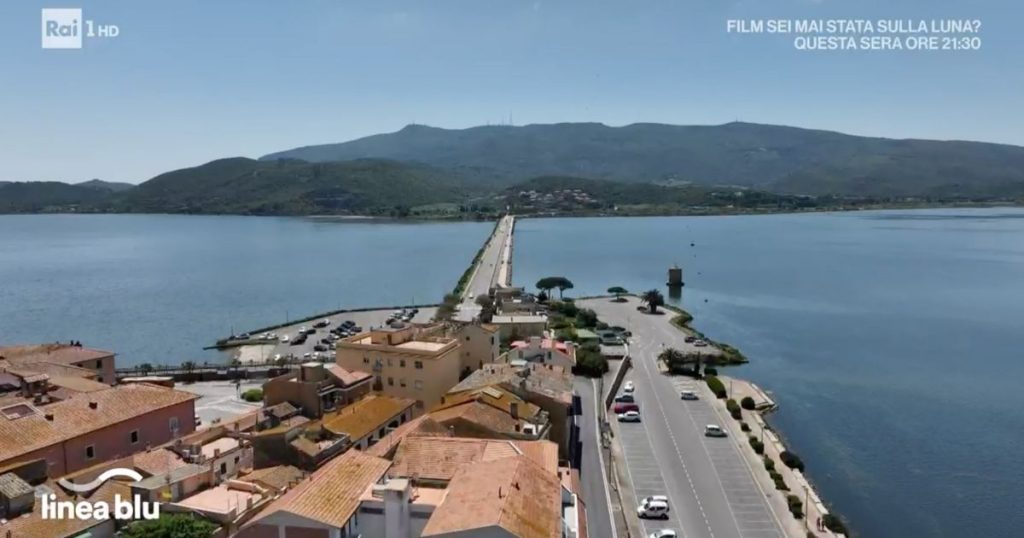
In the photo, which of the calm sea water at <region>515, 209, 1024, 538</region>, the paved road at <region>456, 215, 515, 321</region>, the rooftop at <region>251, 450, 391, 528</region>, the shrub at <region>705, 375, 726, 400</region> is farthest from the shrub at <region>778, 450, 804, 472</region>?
the paved road at <region>456, 215, 515, 321</region>

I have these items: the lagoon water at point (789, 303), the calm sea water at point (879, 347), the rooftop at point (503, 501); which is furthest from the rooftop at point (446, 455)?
the calm sea water at point (879, 347)

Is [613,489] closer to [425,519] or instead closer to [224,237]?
[425,519]

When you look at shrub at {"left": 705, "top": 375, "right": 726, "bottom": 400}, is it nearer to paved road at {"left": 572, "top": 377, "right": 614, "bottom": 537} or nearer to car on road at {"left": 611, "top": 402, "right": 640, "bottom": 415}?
car on road at {"left": 611, "top": 402, "right": 640, "bottom": 415}

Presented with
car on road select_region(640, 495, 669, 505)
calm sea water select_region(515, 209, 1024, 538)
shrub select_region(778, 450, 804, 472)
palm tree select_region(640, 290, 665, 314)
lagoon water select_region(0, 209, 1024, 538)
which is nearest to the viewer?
car on road select_region(640, 495, 669, 505)

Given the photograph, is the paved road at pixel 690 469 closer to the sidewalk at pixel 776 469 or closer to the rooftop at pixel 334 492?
the sidewalk at pixel 776 469

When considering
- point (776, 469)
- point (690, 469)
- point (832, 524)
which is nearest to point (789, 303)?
point (776, 469)

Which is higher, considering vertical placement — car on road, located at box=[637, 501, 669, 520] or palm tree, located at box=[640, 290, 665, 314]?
palm tree, located at box=[640, 290, 665, 314]
